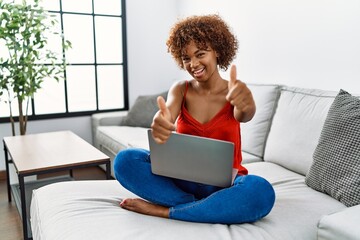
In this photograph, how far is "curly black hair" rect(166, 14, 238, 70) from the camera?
133cm

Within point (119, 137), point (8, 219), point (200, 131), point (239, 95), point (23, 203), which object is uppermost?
point (239, 95)

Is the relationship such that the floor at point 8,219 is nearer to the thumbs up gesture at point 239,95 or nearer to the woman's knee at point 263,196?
the woman's knee at point 263,196

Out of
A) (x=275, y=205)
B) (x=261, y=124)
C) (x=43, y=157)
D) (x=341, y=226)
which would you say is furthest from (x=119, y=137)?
(x=341, y=226)

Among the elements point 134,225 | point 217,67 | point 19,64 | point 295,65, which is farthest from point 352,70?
point 19,64

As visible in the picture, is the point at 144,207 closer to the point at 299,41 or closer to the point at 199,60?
the point at 199,60

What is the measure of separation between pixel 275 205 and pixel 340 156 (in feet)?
1.18

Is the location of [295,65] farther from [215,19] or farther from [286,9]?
[215,19]

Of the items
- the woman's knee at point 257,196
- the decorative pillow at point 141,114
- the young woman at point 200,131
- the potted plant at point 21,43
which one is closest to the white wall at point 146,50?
the decorative pillow at point 141,114

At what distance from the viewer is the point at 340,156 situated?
55.5 inches

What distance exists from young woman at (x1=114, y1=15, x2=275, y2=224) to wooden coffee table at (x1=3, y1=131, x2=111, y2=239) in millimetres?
736

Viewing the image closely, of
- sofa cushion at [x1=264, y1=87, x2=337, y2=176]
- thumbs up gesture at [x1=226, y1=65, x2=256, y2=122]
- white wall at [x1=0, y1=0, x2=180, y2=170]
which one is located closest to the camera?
thumbs up gesture at [x1=226, y1=65, x2=256, y2=122]

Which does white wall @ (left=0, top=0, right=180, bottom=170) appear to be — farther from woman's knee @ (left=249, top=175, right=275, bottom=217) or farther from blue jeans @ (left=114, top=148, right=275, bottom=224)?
woman's knee @ (left=249, top=175, right=275, bottom=217)

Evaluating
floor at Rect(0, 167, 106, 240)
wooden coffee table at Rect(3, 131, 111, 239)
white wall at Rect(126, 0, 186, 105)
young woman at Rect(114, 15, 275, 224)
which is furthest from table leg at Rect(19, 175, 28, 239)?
white wall at Rect(126, 0, 186, 105)

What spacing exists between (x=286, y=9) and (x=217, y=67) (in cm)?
125
